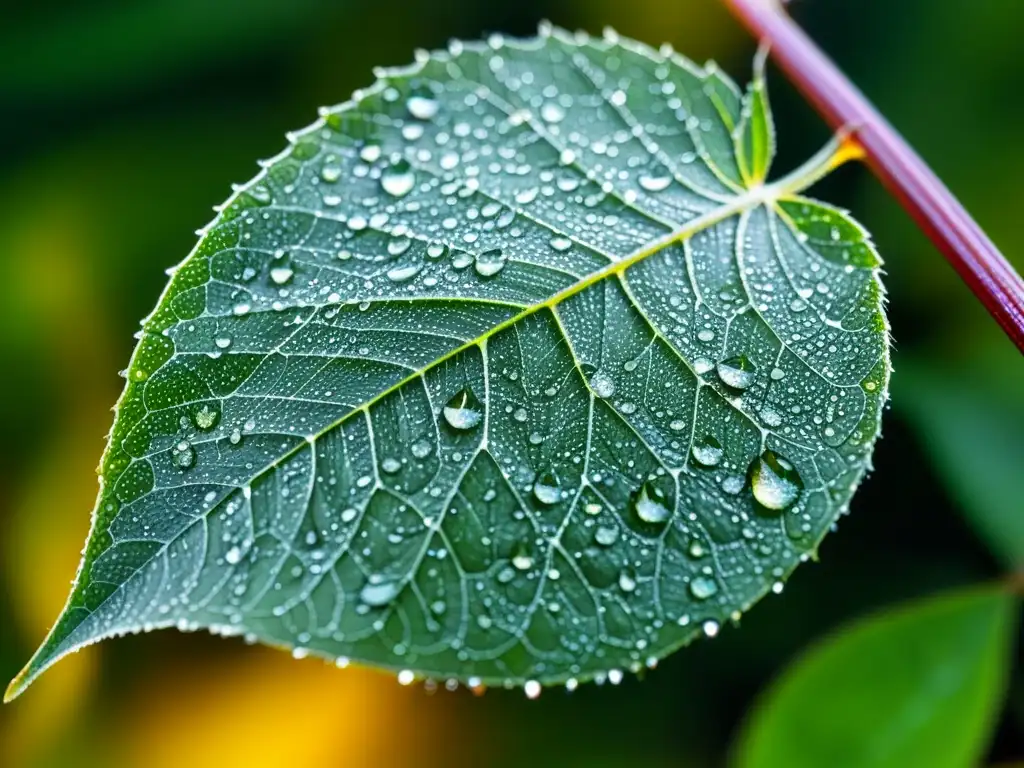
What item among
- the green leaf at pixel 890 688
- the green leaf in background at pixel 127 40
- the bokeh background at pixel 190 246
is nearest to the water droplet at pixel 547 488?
the green leaf at pixel 890 688

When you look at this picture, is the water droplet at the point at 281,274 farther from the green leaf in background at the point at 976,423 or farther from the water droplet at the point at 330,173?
the green leaf in background at the point at 976,423

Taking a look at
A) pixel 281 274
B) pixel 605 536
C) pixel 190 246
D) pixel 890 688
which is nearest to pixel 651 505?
pixel 605 536

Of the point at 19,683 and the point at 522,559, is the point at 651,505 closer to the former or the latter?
the point at 522,559

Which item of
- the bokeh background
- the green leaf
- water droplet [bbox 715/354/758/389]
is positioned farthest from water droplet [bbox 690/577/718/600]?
the bokeh background

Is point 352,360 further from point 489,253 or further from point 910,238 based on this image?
point 910,238

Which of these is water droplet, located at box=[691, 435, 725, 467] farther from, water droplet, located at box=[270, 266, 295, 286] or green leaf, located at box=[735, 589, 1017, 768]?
green leaf, located at box=[735, 589, 1017, 768]
